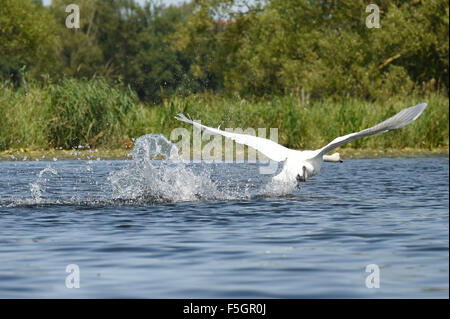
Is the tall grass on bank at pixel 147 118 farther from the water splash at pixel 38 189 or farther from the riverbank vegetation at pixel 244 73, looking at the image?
the water splash at pixel 38 189

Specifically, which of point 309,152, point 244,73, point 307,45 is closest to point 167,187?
point 309,152

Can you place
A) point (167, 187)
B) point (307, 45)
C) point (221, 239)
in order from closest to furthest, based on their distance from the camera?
point (221, 239) < point (167, 187) < point (307, 45)

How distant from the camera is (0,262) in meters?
8.82

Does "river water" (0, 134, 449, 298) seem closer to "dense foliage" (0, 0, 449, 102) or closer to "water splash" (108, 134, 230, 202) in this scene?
"water splash" (108, 134, 230, 202)

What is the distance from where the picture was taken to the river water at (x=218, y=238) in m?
7.66

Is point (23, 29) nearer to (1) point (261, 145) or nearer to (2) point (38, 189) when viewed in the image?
(2) point (38, 189)

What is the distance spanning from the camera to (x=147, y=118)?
89.9 ft

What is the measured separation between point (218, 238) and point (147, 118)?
1739cm

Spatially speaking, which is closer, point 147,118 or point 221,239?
point 221,239

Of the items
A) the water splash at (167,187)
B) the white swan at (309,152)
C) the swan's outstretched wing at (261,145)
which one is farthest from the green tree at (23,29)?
the white swan at (309,152)

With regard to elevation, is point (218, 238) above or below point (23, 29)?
below

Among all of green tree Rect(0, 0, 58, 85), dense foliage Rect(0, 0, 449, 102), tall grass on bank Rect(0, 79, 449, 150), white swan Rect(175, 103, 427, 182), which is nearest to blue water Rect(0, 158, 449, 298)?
white swan Rect(175, 103, 427, 182)

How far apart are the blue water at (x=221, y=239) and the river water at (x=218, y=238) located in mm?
17
